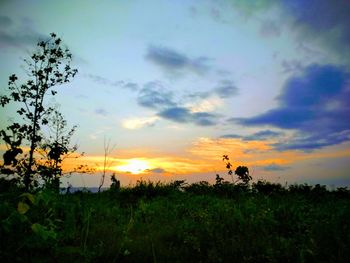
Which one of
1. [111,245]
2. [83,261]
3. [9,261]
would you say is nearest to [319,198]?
[111,245]

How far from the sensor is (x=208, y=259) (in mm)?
6008

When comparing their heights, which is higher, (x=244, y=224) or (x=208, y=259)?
(x=244, y=224)

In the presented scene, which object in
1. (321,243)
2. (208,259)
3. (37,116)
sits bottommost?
(208,259)

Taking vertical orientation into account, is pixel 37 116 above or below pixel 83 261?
above

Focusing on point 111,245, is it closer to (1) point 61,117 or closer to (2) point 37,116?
(2) point 37,116

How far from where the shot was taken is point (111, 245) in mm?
6477

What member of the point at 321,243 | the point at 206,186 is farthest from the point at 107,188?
the point at 321,243

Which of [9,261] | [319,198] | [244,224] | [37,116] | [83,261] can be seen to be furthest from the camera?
[37,116]

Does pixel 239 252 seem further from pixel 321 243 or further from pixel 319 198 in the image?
pixel 319 198

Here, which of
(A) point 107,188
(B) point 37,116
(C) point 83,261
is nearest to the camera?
(C) point 83,261

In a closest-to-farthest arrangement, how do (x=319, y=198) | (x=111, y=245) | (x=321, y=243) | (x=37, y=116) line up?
(x=321, y=243), (x=111, y=245), (x=319, y=198), (x=37, y=116)

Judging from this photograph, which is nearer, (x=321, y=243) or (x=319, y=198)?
(x=321, y=243)

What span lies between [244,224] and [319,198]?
6.78 metres

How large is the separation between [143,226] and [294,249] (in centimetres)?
400
